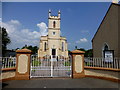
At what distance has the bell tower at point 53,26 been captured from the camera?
34.1 meters

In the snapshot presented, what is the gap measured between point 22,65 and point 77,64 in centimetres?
351

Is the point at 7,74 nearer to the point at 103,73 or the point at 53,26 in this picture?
the point at 103,73

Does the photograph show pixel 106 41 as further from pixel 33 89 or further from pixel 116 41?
pixel 33 89

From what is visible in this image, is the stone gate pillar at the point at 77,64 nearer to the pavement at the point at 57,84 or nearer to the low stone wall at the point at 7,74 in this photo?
the pavement at the point at 57,84

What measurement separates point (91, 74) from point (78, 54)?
1.61m

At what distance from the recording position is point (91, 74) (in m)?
7.20

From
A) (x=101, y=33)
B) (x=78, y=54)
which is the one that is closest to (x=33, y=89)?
(x=78, y=54)

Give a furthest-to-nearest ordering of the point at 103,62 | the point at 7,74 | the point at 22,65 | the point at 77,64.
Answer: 1. the point at 103,62
2. the point at 77,64
3. the point at 22,65
4. the point at 7,74

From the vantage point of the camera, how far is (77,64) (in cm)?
706

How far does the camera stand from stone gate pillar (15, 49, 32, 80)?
260 inches

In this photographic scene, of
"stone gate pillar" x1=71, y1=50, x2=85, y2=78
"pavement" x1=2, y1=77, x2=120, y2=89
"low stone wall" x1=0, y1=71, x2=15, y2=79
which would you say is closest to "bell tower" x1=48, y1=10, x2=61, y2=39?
"stone gate pillar" x1=71, y1=50, x2=85, y2=78

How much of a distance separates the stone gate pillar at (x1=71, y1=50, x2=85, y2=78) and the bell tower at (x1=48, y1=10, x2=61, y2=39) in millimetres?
27205

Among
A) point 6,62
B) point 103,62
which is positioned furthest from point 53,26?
point 6,62

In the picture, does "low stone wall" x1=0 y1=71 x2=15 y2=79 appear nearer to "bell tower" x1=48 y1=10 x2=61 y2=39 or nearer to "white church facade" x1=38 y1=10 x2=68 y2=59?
"white church facade" x1=38 y1=10 x2=68 y2=59
